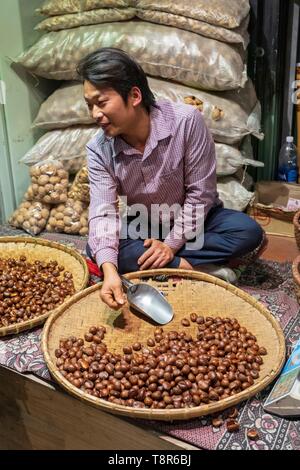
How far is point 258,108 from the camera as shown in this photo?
8.16 ft

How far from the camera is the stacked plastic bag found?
224 cm

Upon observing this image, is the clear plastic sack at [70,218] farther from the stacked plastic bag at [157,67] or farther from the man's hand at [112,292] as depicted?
the man's hand at [112,292]

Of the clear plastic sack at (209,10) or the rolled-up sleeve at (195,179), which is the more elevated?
the clear plastic sack at (209,10)

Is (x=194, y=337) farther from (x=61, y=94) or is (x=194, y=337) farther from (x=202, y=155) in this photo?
(x=61, y=94)

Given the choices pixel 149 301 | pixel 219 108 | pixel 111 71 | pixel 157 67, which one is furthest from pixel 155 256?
pixel 157 67

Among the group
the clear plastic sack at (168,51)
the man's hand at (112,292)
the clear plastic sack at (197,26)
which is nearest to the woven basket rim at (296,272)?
the man's hand at (112,292)

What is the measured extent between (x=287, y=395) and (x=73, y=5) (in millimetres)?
2036

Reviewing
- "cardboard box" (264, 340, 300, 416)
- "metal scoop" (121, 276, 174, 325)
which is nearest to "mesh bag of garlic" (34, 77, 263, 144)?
"metal scoop" (121, 276, 174, 325)

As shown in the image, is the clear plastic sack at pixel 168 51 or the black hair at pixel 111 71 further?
the clear plastic sack at pixel 168 51

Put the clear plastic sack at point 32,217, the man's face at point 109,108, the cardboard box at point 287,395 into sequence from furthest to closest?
the clear plastic sack at point 32,217
the man's face at point 109,108
the cardboard box at point 287,395

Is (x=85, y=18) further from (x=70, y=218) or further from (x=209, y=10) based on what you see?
(x=70, y=218)

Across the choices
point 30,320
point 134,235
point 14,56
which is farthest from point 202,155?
point 14,56

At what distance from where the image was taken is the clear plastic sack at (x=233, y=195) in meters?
2.39

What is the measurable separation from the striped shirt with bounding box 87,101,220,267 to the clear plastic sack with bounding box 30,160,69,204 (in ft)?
2.31
